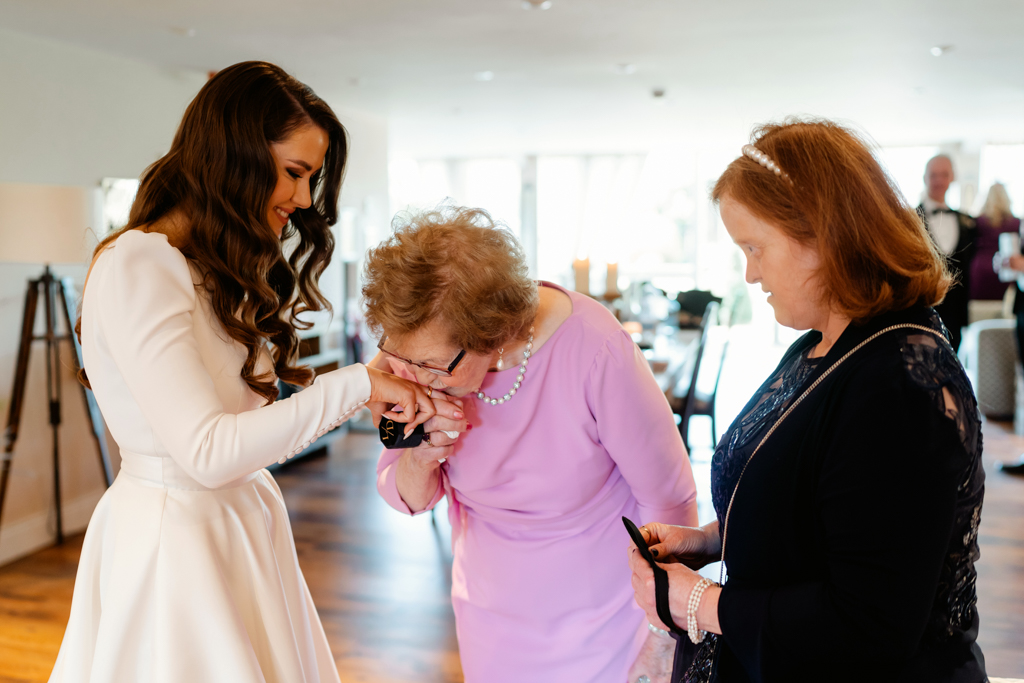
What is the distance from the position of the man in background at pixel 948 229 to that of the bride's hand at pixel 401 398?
3939 millimetres

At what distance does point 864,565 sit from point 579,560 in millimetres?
606

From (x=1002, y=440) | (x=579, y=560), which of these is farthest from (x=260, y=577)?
(x=1002, y=440)

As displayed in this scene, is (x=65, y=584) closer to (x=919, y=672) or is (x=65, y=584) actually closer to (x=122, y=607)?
(x=122, y=607)

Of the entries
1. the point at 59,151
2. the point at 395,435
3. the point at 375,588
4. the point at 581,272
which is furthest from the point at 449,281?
the point at 59,151

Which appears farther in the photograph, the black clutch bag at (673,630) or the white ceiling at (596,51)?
the white ceiling at (596,51)

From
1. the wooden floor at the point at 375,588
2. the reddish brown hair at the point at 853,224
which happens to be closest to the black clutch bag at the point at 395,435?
the reddish brown hair at the point at 853,224

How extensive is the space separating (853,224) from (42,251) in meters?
3.41

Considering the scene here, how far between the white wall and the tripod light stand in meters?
0.19

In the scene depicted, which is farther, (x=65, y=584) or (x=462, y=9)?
(x=462, y=9)

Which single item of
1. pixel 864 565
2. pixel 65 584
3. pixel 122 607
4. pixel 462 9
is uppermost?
pixel 462 9

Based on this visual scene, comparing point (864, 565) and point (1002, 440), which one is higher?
point (864, 565)

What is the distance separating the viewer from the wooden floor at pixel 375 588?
2.81 meters

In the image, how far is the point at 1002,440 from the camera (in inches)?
227

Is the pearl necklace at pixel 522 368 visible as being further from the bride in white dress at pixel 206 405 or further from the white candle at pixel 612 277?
the white candle at pixel 612 277
